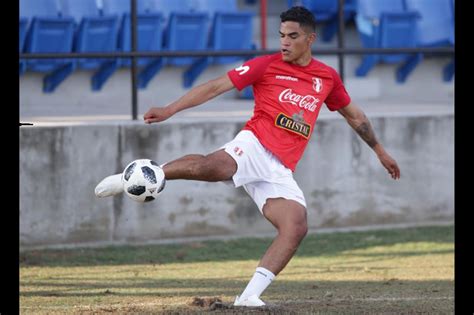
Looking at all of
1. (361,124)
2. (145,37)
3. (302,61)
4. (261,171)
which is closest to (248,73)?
(302,61)

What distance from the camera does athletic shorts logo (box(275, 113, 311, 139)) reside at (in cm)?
821

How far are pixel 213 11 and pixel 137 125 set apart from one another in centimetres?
459

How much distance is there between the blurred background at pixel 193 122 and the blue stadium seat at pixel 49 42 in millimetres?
17

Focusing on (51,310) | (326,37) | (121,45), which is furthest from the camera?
(326,37)

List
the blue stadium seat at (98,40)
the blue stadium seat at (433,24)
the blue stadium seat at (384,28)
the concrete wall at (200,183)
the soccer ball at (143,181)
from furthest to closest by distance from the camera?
the blue stadium seat at (433,24)
the blue stadium seat at (384,28)
the blue stadium seat at (98,40)
the concrete wall at (200,183)
the soccer ball at (143,181)

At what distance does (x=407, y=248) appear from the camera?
40.4 feet

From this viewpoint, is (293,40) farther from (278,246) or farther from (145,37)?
(145,37)

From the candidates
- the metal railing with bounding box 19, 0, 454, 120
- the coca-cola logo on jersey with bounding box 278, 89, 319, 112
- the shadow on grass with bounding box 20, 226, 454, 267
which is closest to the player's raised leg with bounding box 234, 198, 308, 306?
the coca-cola logo on jersey with bounding box 278, 89, 319, 112

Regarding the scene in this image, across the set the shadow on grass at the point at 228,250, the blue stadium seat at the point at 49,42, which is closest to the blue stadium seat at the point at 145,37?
the blue stadium seat at the point at 49,42

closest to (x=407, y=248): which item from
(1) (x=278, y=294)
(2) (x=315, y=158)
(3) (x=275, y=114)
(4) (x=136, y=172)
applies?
(2) (x=315, y=158)

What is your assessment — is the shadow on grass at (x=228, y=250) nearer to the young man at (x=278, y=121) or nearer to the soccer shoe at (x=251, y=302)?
the young man at (x=278, y=121)

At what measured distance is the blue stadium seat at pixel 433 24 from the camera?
17062 millimetres

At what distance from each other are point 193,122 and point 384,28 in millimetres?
5034

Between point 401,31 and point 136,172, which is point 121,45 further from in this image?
point 136,172
